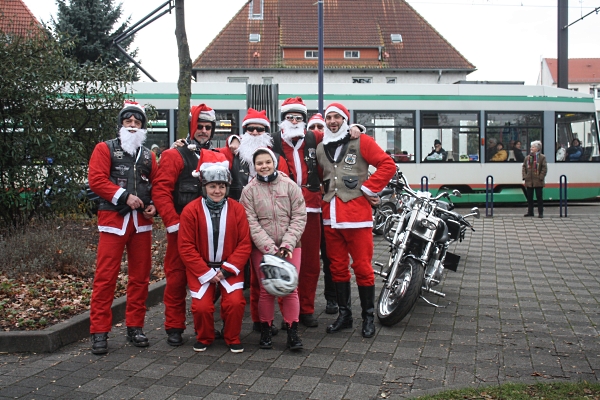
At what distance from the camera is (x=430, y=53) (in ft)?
142

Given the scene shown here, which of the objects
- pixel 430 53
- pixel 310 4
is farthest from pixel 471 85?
pixel 310 4

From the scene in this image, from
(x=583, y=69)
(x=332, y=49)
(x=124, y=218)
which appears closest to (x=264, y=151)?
(x=124, y=218)

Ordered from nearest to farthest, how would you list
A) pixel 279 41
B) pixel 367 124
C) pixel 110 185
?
pixel 110 185 → pixel 367 124 → pixel 279 41

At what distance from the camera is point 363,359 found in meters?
5.00

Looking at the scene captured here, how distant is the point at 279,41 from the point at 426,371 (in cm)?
4031

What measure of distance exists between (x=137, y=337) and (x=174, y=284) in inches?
20.8

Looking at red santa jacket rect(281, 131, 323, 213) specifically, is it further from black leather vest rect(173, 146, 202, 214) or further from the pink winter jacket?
black leather vest rect(173, 146, 202, 214)

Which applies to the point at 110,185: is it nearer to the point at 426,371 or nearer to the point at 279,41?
the point at 426,371

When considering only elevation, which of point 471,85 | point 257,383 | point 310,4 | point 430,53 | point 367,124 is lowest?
point 257,383

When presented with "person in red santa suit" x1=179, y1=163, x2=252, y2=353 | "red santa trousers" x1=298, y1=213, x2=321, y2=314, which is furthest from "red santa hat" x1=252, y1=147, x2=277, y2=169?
"red santa trousers" x1=298, y1=213, x2=321, y2=314

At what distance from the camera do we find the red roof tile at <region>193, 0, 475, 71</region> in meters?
42.2

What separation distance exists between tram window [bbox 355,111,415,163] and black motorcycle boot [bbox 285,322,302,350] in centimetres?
1305

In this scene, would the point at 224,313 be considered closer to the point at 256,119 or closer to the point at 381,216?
the point at 256,119

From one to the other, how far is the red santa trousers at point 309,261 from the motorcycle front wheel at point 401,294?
68cm
